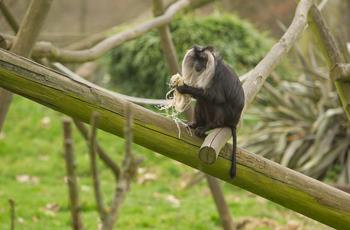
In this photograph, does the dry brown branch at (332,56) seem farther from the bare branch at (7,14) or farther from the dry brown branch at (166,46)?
the bare branch at (7,14)

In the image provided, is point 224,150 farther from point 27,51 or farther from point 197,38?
point 197,38

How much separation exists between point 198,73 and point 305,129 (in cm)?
513

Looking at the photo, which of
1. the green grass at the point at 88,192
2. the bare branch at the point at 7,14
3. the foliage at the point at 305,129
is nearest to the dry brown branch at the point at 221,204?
the green grass at the point at 88,192

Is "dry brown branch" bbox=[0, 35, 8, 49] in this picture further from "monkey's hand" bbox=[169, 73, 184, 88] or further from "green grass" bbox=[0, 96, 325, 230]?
"green grass" bbox=[0, 96, 325, 230]

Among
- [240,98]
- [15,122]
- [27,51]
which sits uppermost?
[15,122]

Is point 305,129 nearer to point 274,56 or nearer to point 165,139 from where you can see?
point 274,56

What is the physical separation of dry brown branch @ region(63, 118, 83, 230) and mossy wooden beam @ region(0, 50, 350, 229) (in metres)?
0.52

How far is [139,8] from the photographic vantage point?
16641mm

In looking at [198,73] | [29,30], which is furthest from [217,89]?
[29,30]

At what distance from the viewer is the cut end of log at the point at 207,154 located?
2885mm

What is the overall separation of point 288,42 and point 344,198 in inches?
45.7

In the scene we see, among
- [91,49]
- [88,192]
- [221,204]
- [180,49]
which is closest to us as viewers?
[91,49]

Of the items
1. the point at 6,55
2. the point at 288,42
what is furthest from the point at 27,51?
the point at 288,42

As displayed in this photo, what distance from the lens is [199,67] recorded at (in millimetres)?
3471
